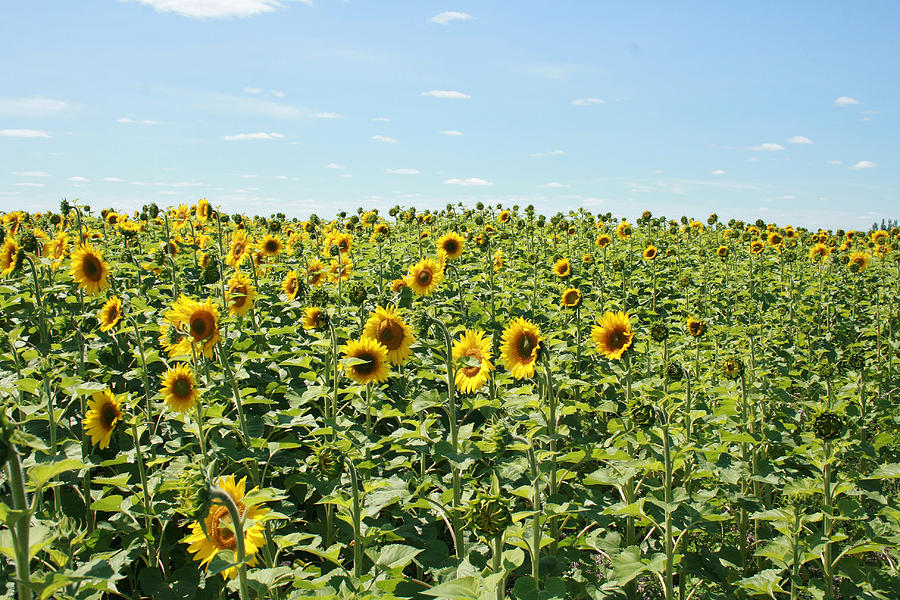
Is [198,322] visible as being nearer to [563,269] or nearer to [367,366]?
[367,366]

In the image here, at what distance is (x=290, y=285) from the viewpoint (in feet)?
20.6

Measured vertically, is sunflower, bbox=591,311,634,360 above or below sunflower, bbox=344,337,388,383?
above

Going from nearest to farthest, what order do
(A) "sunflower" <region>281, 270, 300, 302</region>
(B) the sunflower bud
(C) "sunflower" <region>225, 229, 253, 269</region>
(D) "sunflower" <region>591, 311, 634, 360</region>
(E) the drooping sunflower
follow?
1. (B) the sunflower bud
2. (D) "sunflower" <region>591, 311, 634, 360</region>
3. (E) the drooping sunflower
4. (A) "sunflower" <region>281, 270, 300, 302</region>
5. (C) "sunflower" <region>225, 229, 253, 269</region>

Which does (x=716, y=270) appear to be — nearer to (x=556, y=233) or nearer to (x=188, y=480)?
(x=556, y=233)

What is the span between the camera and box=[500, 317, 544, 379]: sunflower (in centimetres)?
350

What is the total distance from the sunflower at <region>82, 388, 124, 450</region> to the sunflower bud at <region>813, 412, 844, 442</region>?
4160 mm

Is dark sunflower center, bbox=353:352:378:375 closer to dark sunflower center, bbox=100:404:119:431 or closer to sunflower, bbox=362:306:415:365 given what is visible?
sunflower, bbox=362:306:415:365

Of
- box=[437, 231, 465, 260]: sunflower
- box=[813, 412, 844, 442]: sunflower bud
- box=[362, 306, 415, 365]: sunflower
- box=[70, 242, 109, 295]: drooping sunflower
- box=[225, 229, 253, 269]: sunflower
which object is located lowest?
box=[813, 412, 844, 442]: sunflower bud

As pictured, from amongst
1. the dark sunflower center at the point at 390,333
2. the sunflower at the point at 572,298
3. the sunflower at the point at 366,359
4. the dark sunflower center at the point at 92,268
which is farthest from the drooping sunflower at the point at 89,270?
the sunflower at the point at 572,298

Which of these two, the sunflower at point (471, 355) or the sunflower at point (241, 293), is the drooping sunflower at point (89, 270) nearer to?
the sunflower at point (241, 293)

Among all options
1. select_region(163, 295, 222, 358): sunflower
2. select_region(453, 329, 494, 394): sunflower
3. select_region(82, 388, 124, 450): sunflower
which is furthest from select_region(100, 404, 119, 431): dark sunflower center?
select_region(453, 329, 494, 394): sunflower

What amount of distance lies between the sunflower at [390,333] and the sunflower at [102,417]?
5.44ft

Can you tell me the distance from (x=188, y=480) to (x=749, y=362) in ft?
13.3

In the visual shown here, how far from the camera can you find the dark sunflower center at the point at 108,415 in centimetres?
362
